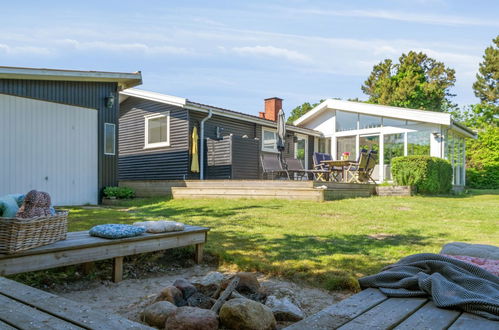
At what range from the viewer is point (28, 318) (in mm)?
1578

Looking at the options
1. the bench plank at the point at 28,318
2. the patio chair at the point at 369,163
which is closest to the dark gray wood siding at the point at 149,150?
the patio chair at the point at 369,163

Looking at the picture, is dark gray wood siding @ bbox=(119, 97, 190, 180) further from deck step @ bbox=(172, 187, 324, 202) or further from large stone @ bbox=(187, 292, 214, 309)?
large stone @ bbox=(187, 292, 214, 309)

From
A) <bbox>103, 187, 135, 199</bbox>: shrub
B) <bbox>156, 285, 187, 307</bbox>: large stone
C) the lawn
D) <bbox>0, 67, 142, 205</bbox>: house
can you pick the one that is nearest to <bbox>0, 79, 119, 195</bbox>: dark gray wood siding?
<bbox>0, 67, 142, 205</bbox>: house

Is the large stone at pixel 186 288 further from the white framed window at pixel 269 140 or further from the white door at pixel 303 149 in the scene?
the white door at pixel 303 149

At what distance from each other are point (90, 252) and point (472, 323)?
8.90 feet

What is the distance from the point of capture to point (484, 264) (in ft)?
7.97

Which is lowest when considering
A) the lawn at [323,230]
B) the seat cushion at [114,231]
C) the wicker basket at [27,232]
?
the lawn at [323,230]

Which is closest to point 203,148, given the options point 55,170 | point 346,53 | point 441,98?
point 55,170

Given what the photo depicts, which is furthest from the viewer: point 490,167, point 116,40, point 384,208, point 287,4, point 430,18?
point 490,167

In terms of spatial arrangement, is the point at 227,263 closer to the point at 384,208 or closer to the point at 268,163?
the point at 384,208

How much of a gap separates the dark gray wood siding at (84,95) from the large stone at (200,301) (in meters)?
7.31

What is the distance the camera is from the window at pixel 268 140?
572 inches

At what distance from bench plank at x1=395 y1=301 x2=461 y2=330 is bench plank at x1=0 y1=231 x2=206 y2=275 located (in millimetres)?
2474

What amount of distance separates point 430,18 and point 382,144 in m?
4.55
